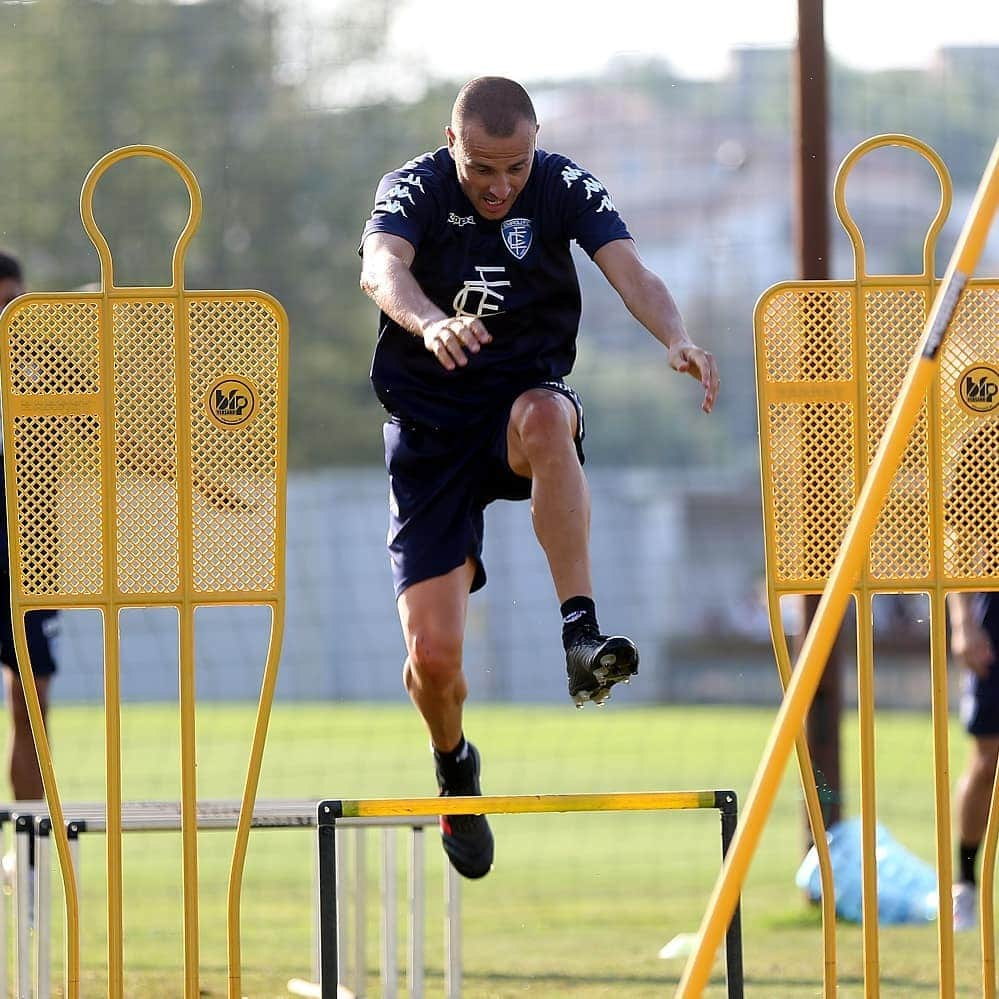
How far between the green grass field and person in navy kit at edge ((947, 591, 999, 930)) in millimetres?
454

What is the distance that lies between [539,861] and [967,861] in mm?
3983

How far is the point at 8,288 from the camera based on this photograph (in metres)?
6.73

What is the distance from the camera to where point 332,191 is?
24891mm

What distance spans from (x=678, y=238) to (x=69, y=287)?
10.7 metres

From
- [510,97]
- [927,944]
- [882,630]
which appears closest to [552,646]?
[882,630]

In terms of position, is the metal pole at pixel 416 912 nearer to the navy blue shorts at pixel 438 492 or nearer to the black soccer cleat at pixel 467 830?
the black soccer cleat at pixel 467 830

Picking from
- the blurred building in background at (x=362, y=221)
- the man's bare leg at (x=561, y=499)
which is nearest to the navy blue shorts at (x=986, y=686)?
the man's bare leg at (x=561, y=499)

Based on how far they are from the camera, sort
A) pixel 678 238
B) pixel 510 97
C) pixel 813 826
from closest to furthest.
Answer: pixel 813 826
pixel 510 97
pixel 678 238

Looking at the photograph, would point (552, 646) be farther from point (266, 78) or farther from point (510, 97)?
point (510, 97)

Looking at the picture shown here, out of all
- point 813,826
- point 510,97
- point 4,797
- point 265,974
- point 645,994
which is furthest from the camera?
point 4,797

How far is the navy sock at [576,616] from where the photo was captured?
4.22m

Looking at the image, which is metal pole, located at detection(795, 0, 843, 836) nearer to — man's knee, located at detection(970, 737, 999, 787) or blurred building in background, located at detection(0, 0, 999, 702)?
man's knee, located at detection(970, 737, 999, 787)

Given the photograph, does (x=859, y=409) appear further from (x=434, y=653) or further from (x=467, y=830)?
(x=467, y=830)

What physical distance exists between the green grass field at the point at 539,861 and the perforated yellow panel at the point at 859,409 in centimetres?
203
